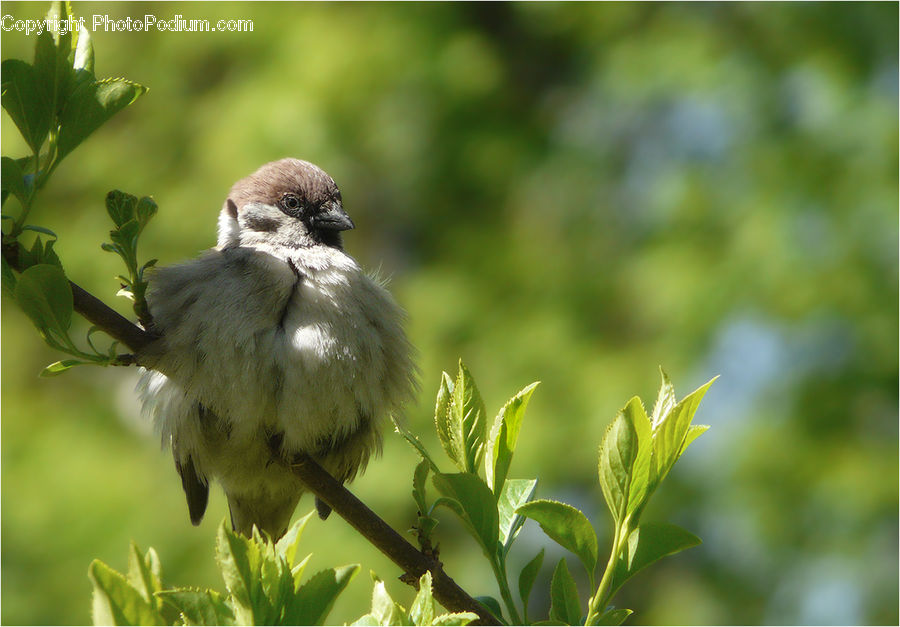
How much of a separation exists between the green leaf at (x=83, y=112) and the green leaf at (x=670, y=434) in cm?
88

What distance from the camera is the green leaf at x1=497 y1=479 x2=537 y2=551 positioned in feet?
4.71

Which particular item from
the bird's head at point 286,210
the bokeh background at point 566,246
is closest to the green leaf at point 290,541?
the bird's head at point 286,210

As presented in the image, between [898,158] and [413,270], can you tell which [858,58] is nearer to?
[898,158]

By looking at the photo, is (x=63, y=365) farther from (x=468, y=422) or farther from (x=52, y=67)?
(x=468, y=422)

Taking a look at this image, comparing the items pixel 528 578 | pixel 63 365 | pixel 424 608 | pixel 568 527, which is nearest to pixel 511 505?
pixel 528 578

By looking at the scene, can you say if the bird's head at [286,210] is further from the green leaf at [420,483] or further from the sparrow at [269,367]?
the green leaf at [420,483]

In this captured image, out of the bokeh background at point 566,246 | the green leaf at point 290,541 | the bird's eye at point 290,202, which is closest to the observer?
the green leaf at point 290,541

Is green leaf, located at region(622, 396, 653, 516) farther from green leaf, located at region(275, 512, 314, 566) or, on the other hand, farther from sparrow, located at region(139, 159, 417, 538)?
sparrow, located at region(139, 159, 417, 538)

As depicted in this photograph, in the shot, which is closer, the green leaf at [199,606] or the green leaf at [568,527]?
the green leaf at [199,606]

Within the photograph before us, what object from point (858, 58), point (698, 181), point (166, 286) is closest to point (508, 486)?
point (166, 286)

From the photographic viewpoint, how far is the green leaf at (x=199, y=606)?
3.52 feet

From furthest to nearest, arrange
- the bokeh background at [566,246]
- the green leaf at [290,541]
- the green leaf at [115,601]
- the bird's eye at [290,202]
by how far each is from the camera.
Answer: the bokeh background at [566,246], the bird's eye at [290,202], the green leaf at [290,541], the green leaf at [115,601]

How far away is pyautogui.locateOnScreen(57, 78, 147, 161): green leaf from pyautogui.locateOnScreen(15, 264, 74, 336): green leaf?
6.6 inches

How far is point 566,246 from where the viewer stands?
713cm
